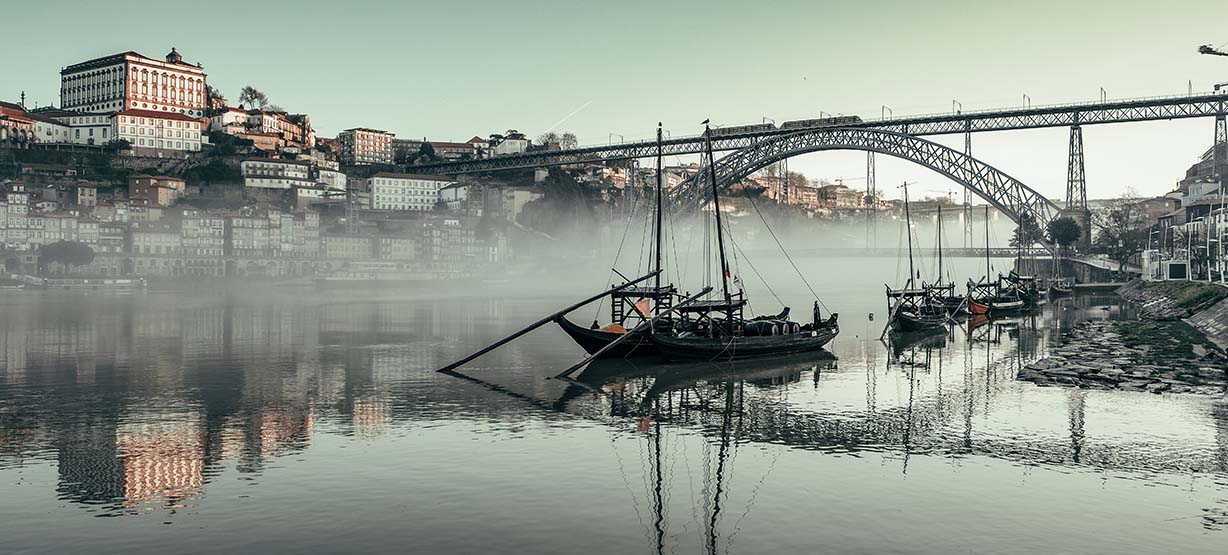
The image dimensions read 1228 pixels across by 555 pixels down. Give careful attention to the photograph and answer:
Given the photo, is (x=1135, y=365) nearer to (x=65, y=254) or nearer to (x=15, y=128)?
(x=65, y=254)

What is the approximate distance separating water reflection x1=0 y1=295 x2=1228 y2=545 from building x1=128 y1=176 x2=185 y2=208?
3575 inches

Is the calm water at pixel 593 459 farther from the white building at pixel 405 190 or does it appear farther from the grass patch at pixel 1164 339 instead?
the white building at pixel 405 190

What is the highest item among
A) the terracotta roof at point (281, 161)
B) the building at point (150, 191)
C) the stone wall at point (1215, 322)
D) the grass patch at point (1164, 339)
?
the terracotta roof at point (281, 161)

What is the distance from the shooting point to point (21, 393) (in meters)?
30.7

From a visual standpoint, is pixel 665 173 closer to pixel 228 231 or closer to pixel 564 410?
pixel 228 231

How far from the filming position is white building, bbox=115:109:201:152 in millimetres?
146750

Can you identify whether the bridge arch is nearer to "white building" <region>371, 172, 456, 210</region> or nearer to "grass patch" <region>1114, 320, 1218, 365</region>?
"grass patch" <region>1114, 320, 1218, 365</region>

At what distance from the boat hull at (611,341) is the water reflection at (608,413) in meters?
0.56

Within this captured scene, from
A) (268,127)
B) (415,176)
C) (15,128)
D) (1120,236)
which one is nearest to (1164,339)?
(1120,236)

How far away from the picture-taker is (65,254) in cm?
11231

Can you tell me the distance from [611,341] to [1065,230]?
69.6m

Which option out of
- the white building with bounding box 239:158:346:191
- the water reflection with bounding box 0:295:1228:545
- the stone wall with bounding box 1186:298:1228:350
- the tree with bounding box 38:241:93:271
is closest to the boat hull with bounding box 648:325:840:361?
the water reflection with bounding box 0:295:1228:545

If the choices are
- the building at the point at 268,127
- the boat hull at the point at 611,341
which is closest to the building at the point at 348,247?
the building at the point at 268,127

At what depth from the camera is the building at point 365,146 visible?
175125 millimetres
